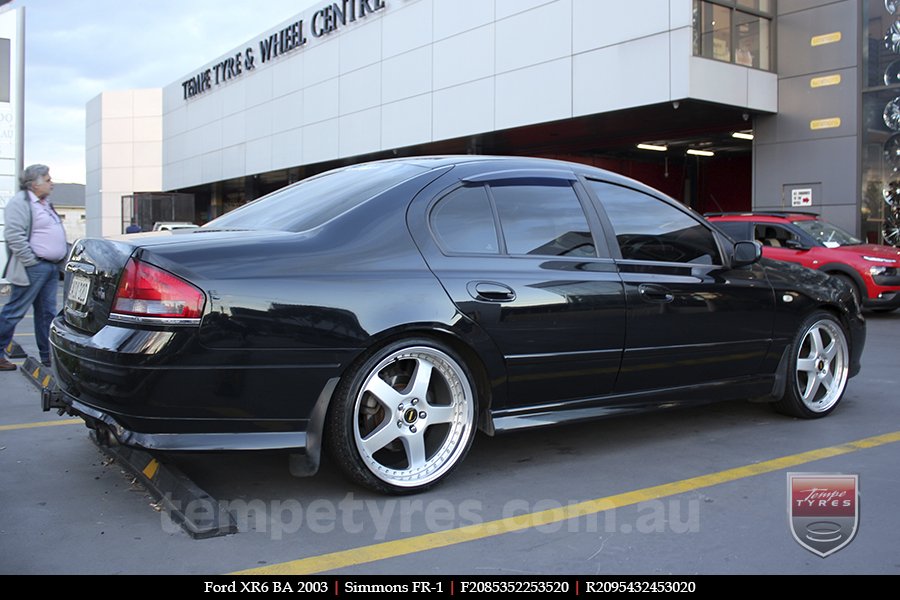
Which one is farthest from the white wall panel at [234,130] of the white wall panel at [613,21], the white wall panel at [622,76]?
the white wall panel at [622,76]

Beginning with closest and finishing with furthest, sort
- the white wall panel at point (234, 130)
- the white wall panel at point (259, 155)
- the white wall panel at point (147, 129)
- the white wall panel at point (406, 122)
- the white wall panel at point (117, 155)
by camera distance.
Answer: the white wall panel at point (406, 122) < the white wall panel at point (259, 155) < the white wall panel at point (234, 130) < the white wall panel at point (147, 129) < the white wall panel at point (117, 155)

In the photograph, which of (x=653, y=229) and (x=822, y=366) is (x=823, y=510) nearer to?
(x=653, y=229)

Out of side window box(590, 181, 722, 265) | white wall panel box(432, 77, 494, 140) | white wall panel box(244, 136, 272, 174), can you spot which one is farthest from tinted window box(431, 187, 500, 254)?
white wall panel box(244, 136, 272, 174)

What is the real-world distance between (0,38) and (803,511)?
1717cm

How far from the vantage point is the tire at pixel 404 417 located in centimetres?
352

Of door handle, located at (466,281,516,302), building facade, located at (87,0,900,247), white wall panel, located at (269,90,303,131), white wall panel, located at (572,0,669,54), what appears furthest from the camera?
white wall panel, located at (269,90,303,131)

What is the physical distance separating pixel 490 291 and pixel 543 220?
596 millimetres

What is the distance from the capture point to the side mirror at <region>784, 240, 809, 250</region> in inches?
514

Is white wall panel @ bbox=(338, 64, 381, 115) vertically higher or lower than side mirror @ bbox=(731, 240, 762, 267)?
higher

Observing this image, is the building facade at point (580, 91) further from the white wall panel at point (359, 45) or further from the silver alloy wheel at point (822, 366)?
the silver alloy wheel at point (822, 366)

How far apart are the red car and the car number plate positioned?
408 inches

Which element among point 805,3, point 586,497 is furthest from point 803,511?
point 805,3

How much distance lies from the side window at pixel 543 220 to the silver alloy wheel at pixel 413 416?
724 mm

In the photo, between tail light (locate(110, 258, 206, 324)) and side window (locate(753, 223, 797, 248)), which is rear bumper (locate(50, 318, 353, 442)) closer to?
tail light (locate(110, 258, 206, 324))
